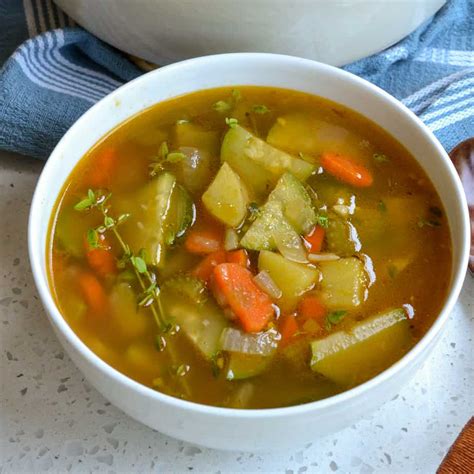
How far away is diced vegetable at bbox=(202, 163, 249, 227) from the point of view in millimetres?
1447

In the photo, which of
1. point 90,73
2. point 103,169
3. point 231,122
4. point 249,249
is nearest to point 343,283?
point 249,249

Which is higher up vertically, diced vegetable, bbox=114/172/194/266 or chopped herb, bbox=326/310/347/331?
chopped herb, bbox=326/310/347/331

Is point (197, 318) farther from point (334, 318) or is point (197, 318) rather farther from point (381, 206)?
point (381, 206)

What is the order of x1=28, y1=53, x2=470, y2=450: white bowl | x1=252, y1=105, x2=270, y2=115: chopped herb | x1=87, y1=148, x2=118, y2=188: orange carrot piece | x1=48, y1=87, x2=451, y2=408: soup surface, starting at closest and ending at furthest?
x1=28, y1=53, x2=470, y2=450: white bowl < x1=48, y1=87, x2=451, y2=408: soup surface < x1=87, y1=148, x2=118, y2=188: orange carrot piece < x1=252, y1=105, x2=270, y2=115: chopped herb

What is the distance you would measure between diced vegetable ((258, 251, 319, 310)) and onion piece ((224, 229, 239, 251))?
56 mm

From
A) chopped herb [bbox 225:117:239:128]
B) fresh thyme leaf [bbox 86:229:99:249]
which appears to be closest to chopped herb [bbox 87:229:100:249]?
fresh thyme leaf [bbox 86:229:99:249]

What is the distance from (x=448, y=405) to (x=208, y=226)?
54cm

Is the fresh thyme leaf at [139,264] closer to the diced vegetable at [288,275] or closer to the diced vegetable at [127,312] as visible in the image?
the diced vegetable at [127,312]

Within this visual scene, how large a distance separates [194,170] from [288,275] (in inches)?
11.4

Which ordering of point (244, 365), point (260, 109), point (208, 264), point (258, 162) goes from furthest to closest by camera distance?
point (260, 109)
point (258, 162)
point (208, 264)
point (244, 365)

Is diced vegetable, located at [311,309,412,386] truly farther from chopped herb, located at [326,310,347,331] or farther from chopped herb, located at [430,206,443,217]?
chopped herb, located at [430,206,443,217]

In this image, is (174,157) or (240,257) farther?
(174,157)

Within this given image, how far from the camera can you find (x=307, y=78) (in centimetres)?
162

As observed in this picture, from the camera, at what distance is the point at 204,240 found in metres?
1.43
